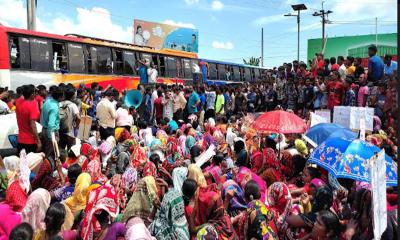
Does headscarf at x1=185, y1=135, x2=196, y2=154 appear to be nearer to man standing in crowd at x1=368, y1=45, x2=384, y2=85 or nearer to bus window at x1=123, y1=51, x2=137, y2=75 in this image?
man standing in crowd at x1=368, y1=45, x2=384, y2=85

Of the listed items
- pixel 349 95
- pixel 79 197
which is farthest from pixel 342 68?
pixel 79 197

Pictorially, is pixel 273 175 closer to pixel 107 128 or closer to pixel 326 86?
pixel 107 128

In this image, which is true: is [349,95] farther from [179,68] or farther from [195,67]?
[195,67]

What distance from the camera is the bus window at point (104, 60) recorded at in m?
16.0

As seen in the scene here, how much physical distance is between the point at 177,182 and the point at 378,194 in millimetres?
3054

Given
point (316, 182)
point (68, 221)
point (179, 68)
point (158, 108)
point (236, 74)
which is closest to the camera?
point (68, 221)

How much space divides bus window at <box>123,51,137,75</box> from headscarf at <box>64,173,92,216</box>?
12766mm

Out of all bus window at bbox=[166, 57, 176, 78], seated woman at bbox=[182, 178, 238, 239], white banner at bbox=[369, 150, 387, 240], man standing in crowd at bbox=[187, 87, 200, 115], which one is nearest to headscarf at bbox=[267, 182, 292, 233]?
seated woman at bbox=[182, 178, 238, 239]

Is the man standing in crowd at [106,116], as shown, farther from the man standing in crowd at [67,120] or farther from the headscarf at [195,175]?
the headscarf at [195,175]

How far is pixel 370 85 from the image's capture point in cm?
1009

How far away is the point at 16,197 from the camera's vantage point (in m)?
4.38

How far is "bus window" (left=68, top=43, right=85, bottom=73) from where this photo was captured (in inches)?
580

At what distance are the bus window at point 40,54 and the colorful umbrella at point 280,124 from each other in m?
9.14

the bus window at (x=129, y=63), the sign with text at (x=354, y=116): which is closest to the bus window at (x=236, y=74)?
the bus window at (x=129, y=63)
